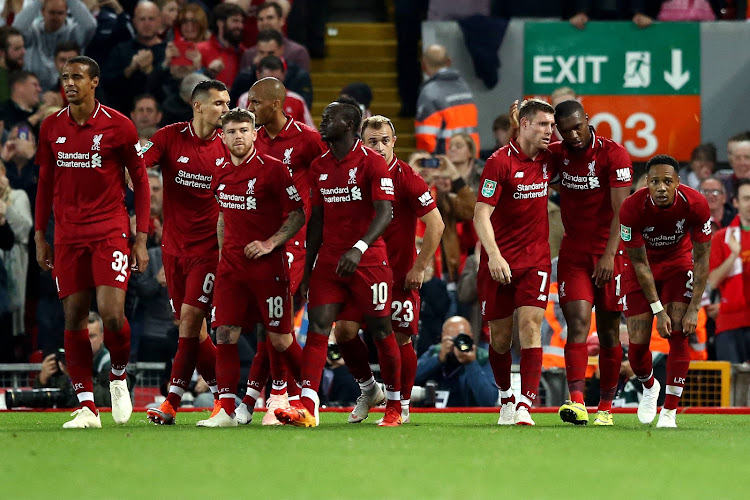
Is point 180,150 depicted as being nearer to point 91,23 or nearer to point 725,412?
point 725,412

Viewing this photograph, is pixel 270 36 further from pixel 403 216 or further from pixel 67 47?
pixel 403 216

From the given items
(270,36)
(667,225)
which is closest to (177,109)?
(270,36)

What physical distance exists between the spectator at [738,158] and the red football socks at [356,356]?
6960 mm

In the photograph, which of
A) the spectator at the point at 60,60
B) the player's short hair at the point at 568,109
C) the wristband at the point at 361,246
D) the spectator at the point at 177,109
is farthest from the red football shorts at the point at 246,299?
the spectator at the point at 60,60

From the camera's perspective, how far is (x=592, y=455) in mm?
8078

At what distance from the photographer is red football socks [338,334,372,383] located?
10.6 metres

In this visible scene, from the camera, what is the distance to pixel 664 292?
34.5 feet

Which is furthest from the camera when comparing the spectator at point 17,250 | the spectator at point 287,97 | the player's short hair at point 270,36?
the player's short hair at point 270,36

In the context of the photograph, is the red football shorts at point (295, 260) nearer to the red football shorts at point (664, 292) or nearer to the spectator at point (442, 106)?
the red football shorts at point (664, 292)

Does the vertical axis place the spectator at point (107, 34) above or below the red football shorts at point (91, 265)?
above

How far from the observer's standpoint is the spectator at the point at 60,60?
16.1 m

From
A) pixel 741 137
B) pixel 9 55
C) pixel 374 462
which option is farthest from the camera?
pixel 9 55

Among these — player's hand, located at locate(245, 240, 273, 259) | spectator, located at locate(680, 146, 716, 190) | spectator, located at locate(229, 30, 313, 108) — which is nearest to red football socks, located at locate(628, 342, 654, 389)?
player's hand, located at locate(245, 240, 273, 259)

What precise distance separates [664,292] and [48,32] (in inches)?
366
